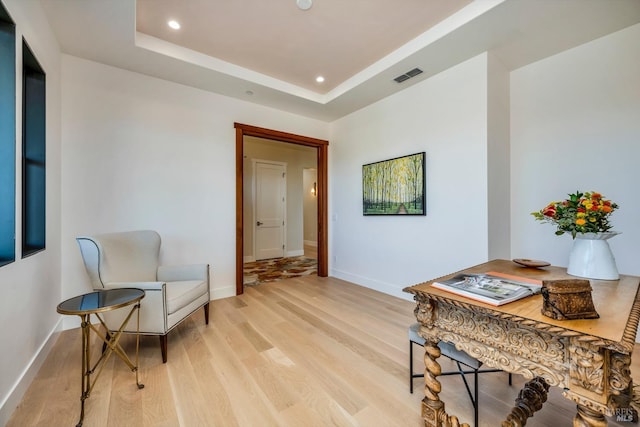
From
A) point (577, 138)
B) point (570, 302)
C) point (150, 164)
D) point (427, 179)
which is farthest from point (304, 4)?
point (577, 138)

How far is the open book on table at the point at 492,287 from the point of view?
41.8 inches

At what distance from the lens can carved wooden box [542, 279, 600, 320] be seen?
887 mm

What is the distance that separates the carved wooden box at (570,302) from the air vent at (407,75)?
108 inches

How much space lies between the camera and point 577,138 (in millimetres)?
2486

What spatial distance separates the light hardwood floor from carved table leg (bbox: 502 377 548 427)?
0.15 m

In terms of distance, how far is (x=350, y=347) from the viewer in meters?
2.17

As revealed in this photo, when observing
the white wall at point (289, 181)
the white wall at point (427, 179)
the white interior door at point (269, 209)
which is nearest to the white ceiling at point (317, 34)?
the white wall at point (427, 179)

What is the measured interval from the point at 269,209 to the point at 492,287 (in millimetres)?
5531

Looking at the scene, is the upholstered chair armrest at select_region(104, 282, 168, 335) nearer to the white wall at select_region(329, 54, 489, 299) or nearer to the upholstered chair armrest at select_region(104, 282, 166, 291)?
the upholstered chair armrest at select_region(104, 282, 166, 291)

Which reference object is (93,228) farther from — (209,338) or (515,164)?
(515,164)

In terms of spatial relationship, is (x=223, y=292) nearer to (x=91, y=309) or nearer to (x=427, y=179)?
(x=91, y=309)

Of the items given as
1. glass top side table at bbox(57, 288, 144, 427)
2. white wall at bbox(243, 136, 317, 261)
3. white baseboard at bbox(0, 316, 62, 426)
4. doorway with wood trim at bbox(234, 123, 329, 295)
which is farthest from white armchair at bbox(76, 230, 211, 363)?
white wall at bbox(243, 136, 317, 261)

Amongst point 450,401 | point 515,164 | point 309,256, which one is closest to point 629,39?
point 515,164

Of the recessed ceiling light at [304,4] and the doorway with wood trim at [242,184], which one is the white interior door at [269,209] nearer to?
the doorway with wood trim at [242,184]
